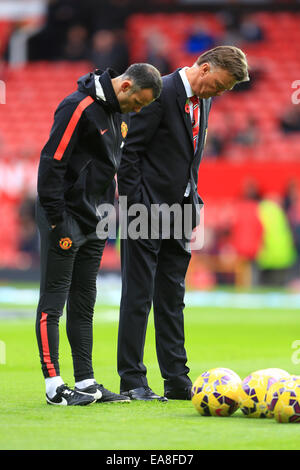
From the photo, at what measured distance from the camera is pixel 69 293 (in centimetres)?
640

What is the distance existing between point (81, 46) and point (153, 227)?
79.9 feet

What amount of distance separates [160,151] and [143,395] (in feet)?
5.37

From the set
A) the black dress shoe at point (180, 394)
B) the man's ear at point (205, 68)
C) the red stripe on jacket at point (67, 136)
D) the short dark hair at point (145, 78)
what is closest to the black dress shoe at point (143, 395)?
the black dress shoe at point (180, 394)

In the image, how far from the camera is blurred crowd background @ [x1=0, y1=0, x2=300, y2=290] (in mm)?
21719

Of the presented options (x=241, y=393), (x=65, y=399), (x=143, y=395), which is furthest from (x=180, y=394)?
(x=241, y=393)

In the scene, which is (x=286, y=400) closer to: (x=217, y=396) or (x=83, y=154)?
(x=217, y=396)

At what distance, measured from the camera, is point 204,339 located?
11242 millimetres

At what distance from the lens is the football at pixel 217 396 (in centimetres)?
572

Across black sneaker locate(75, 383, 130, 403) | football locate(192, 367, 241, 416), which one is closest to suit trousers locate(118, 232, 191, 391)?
black sneaker locate(75, 383, 130, 403)

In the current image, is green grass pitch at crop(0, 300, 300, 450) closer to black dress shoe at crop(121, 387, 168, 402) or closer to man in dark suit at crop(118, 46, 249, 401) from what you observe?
black dress shoe at crop(121, 387, 168, 402)

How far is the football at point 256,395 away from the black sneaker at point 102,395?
923 millimetres

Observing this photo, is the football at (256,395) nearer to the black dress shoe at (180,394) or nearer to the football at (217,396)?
the football at (217,396)

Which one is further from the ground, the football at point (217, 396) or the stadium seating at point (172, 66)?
the stadium seating at point (172, 66)

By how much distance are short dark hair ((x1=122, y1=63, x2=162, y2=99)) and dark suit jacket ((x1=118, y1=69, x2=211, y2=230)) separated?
0.61 meters
